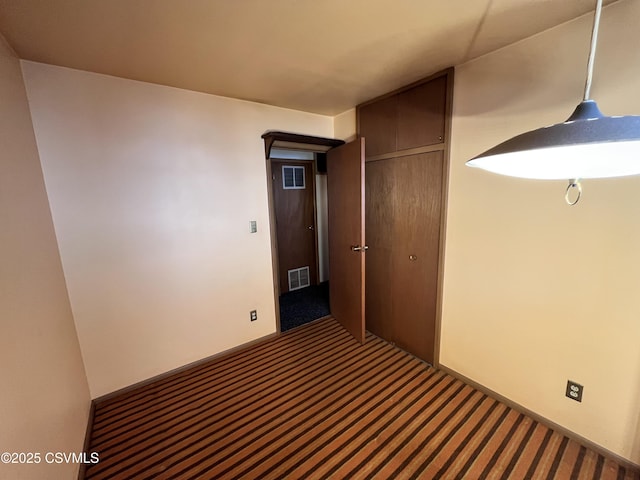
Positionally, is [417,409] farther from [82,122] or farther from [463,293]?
[82,122]

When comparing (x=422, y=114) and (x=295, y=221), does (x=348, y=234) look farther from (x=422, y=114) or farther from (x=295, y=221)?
(x=295, y=221)

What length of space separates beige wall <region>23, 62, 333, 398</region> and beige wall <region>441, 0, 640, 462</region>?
169 centimetres

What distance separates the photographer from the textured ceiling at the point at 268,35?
1179mm

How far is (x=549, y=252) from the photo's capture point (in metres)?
1.54

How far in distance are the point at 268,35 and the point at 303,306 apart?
2.85 meters

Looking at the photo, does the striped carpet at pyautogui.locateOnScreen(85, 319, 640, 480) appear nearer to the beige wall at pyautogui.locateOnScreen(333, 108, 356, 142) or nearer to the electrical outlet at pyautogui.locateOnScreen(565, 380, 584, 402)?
the electrical outlet at pyautogui.locateOnScreen(565, 380, 584, 402)

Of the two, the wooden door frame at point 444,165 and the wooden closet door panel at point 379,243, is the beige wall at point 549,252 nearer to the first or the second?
the wooden door frame at point 444,165

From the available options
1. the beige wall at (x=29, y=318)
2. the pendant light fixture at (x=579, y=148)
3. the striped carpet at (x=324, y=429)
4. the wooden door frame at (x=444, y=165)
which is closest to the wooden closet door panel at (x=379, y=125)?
the wooden door frame at (x=444, y=165)

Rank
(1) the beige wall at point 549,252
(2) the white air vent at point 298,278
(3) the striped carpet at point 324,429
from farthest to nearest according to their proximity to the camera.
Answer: (2) the white air vent at point 298,278, (3) the striped carpet at point 324,429, (1) the beige wall at point 549,252

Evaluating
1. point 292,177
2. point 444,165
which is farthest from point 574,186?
point 292,177

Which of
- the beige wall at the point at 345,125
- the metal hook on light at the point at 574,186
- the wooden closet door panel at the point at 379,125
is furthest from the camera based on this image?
the beige wall at the point at 345,125

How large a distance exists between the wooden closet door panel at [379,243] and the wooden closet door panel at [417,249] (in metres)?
0.07

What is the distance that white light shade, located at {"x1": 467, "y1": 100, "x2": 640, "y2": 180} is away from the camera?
1.71 feet

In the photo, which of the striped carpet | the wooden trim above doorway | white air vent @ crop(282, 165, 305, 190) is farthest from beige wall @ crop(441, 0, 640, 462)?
white air vent @ crop(282, 165, 305, 190)
